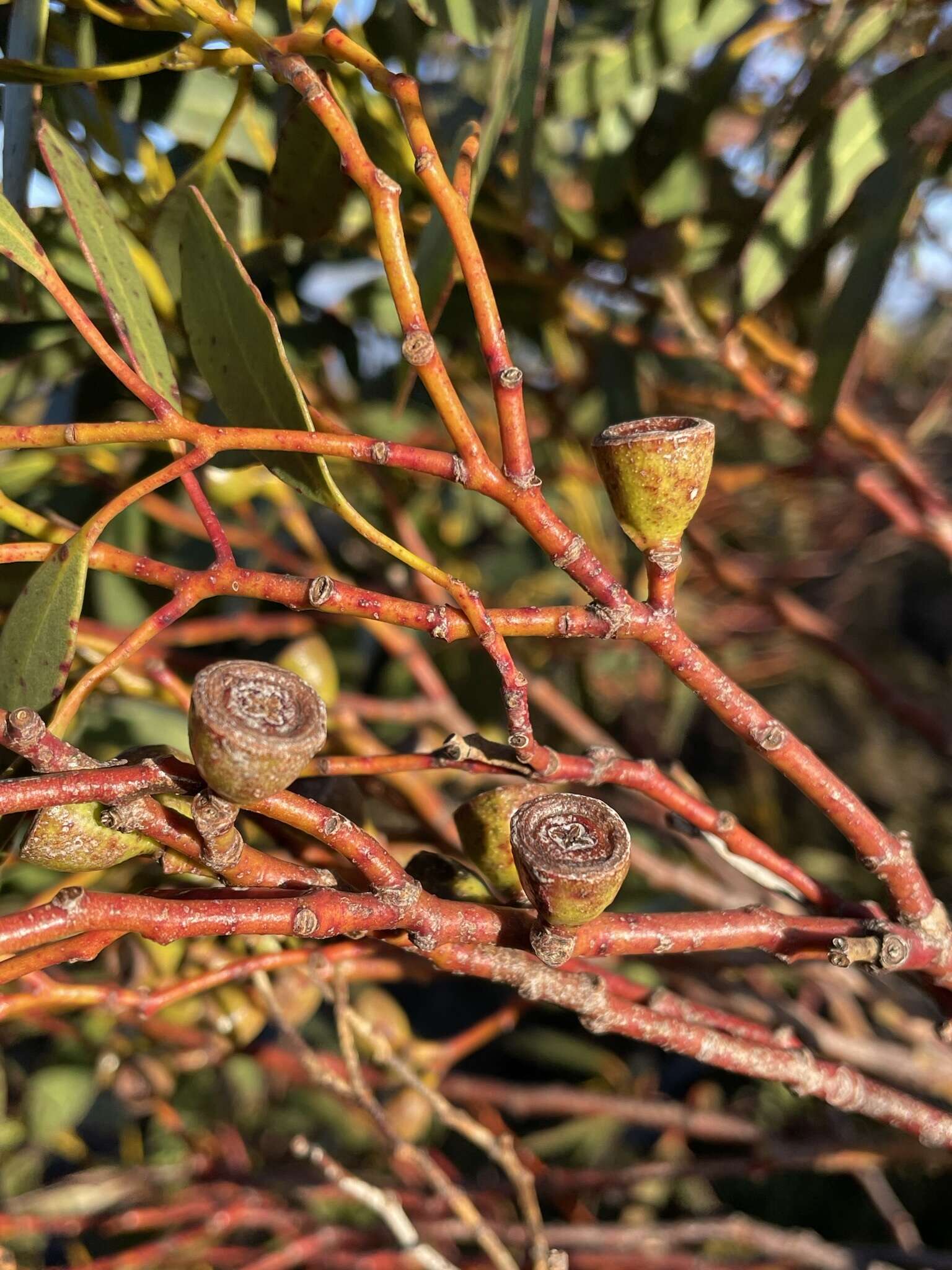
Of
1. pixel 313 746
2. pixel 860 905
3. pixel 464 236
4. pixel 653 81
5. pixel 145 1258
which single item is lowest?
pixel 145 1258

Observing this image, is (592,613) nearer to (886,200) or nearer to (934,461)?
(886,200)

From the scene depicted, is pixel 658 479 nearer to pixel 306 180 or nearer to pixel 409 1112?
pixel 306 180

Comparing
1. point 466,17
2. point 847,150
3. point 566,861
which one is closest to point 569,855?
point 566,861

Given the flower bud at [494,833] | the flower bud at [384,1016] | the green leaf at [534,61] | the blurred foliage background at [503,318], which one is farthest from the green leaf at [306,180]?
the flower bud at [384,1016]

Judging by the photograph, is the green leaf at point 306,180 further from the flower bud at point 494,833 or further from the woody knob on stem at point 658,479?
the flower bud at point 494,833

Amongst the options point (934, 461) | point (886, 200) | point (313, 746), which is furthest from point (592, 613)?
point (934, 461)

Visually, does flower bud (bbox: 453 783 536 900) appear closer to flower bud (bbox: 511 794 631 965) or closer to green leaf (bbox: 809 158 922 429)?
flower bud (bbox: 511 794 631 965)
